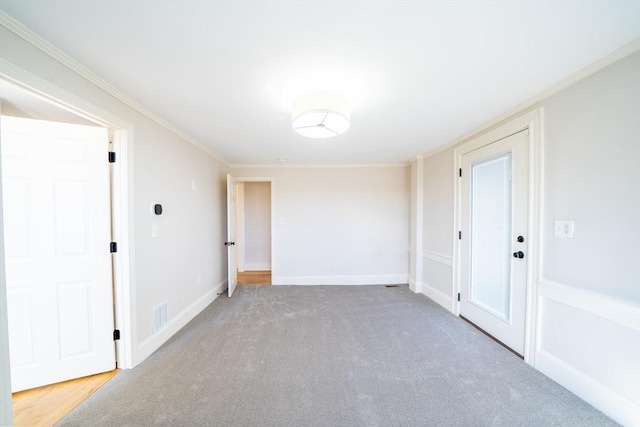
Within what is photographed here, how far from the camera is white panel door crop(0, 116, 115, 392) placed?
1641 mm

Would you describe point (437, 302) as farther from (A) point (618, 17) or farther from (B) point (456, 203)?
(A) point (618, 17)

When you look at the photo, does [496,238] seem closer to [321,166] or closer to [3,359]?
[321,166]

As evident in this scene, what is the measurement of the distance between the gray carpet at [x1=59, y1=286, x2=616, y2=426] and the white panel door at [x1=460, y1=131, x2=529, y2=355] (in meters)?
0.28

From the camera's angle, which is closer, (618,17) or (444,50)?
(618,17)

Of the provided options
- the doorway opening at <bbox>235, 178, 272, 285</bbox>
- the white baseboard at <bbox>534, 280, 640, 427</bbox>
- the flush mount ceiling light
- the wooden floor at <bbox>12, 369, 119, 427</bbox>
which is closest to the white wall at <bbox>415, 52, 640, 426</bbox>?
the white baseboard at <bbox>534, 280, 640, 427</bbox>

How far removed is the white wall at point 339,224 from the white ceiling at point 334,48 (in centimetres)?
223

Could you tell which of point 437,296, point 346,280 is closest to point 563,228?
point 437,296

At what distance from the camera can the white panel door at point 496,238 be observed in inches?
84.1

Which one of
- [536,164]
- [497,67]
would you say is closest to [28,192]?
[497,67]

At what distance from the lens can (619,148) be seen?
1460mm

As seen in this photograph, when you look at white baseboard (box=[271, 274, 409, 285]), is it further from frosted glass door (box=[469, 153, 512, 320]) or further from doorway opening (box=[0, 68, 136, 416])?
doorway opening (box=[0, 68, 136, 416])

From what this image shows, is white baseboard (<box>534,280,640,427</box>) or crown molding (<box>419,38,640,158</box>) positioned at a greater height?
crown molding (<box>419,38,640,158</box>)

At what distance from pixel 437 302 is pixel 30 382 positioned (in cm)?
431

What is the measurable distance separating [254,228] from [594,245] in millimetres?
5381
